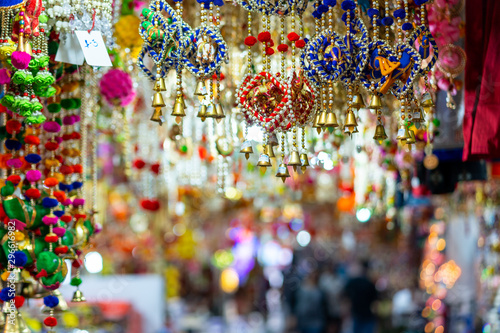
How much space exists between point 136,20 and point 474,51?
5.19 ft

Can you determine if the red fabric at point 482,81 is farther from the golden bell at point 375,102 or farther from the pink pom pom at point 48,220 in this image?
the pink pom pom at point 48,220

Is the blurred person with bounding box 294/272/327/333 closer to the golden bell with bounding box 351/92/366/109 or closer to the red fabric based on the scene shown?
the red fabric

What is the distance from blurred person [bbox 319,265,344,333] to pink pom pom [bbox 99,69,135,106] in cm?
725

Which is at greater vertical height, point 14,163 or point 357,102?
point 357,102

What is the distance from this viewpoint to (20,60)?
7.75ft

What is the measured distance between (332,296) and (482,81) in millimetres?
8364

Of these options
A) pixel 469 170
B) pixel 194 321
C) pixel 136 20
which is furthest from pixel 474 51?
pixel 194 321

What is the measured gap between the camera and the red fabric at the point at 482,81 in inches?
106

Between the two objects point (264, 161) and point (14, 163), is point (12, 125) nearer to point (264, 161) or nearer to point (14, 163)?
point (14, 163)

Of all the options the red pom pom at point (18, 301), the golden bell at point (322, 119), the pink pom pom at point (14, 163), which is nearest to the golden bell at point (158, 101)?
the golden bell at point (322, 119)

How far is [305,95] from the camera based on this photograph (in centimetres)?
260

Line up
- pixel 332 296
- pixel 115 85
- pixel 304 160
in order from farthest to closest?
pixel 332 296
pixel 115 85
pixel 304 160

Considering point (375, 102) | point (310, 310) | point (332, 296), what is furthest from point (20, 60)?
point (332, 296)

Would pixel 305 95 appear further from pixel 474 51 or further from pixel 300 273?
pixel 300 273
